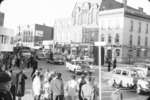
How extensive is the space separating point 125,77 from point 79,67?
130 centimetres

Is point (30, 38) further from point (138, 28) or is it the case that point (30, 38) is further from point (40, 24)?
point (138, 28)

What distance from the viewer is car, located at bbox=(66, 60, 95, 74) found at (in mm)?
5336

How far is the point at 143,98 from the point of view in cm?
405

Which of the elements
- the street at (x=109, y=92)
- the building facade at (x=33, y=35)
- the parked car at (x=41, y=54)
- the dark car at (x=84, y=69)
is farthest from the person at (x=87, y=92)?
the building facade at (x=33, y=35)

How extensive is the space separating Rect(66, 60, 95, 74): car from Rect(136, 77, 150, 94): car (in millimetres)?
1272

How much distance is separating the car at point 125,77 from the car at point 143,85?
12 centimetres

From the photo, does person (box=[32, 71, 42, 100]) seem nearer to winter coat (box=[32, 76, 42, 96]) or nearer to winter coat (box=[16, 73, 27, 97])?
winter coat (box=[32, 76, 42, 96])

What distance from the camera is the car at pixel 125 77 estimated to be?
14.8ft

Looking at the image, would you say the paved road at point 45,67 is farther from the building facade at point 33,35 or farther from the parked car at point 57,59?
the building facade at point 33,35

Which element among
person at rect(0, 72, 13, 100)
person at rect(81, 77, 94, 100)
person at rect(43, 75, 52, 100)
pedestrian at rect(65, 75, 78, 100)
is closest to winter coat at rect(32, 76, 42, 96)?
person at rect(43, 75, 52, 100)

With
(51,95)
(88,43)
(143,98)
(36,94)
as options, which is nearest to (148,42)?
(143,98)

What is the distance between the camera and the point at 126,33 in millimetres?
4836

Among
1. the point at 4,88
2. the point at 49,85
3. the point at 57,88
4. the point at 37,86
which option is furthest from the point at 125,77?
the point at 4,88

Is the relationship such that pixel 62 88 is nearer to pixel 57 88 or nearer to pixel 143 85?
pixel 57 88
